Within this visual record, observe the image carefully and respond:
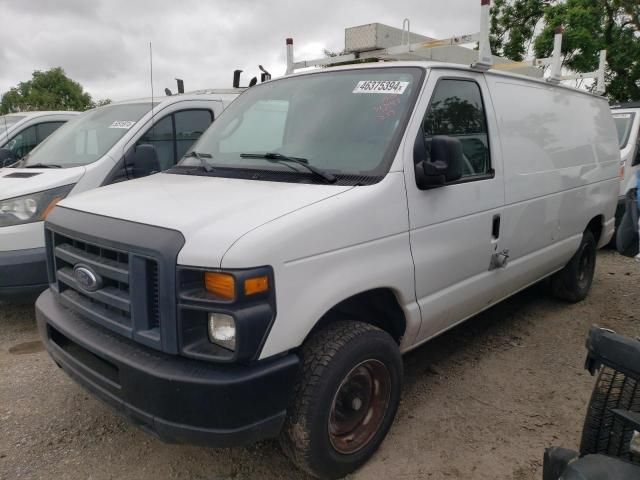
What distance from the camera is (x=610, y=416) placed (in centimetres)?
175

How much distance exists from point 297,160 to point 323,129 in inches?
11.2

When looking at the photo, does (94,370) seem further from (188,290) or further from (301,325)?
(301,325)

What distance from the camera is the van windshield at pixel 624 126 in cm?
762

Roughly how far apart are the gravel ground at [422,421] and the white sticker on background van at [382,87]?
1.99 metres

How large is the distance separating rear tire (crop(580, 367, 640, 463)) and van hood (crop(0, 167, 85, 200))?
423cm

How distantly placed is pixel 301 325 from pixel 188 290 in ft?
1.66

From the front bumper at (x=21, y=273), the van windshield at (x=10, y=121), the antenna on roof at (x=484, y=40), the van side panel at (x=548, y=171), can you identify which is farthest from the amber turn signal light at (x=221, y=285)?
the van windshield at (x=10, y=121)

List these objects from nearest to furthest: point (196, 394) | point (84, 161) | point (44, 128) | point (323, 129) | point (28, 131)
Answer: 1. point (196, 394)
2. point (323, 129)
3. point (84, 161)
4. point (28, 131)
5. point (44, 128)

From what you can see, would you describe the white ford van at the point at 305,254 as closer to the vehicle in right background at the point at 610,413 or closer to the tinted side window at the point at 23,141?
the vehicle in right background at the point at 610,413

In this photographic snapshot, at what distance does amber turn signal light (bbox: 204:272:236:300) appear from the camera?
2088 mm

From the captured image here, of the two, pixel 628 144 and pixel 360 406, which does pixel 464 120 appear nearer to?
pixel 360 406

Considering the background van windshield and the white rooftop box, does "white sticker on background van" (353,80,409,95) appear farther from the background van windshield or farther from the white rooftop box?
the background van windshield

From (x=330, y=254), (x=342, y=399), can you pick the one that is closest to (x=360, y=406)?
(x=342, y=399)

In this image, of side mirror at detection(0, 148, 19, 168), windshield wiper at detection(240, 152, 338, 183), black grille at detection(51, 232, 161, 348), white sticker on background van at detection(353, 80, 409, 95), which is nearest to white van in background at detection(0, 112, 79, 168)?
side mirror at detection(0, 148, 19, 168)
